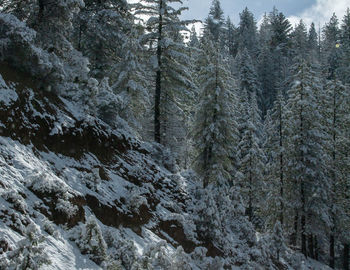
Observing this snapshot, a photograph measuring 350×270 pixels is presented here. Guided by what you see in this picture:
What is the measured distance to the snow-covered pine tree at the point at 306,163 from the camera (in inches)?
1021

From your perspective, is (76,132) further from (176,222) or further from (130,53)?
(130,53)

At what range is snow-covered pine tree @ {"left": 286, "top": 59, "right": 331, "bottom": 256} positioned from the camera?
25938 mm

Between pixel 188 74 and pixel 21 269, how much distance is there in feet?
64.8

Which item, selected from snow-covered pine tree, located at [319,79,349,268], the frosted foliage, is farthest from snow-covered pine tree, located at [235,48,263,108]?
the frosted foliage

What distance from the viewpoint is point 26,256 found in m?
5.62

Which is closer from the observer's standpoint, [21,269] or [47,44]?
[21,269]

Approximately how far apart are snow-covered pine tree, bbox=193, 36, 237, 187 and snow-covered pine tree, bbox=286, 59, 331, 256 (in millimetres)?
6022

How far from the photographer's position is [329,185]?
85.6 ft

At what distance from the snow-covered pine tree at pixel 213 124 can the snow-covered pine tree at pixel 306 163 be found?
6022 mm

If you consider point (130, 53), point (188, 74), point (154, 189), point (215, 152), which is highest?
point (130, 53)

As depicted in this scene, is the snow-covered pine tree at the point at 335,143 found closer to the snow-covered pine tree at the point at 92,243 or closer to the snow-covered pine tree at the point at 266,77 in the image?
the snow-covered pine tree at the point at 92,243

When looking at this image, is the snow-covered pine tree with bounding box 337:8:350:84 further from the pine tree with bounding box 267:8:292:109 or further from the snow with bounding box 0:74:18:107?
the snow with bounding box 0:74:18:107

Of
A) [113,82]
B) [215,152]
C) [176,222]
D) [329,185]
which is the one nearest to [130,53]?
[113,82]

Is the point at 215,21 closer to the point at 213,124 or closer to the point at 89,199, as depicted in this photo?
the point at 213,124
